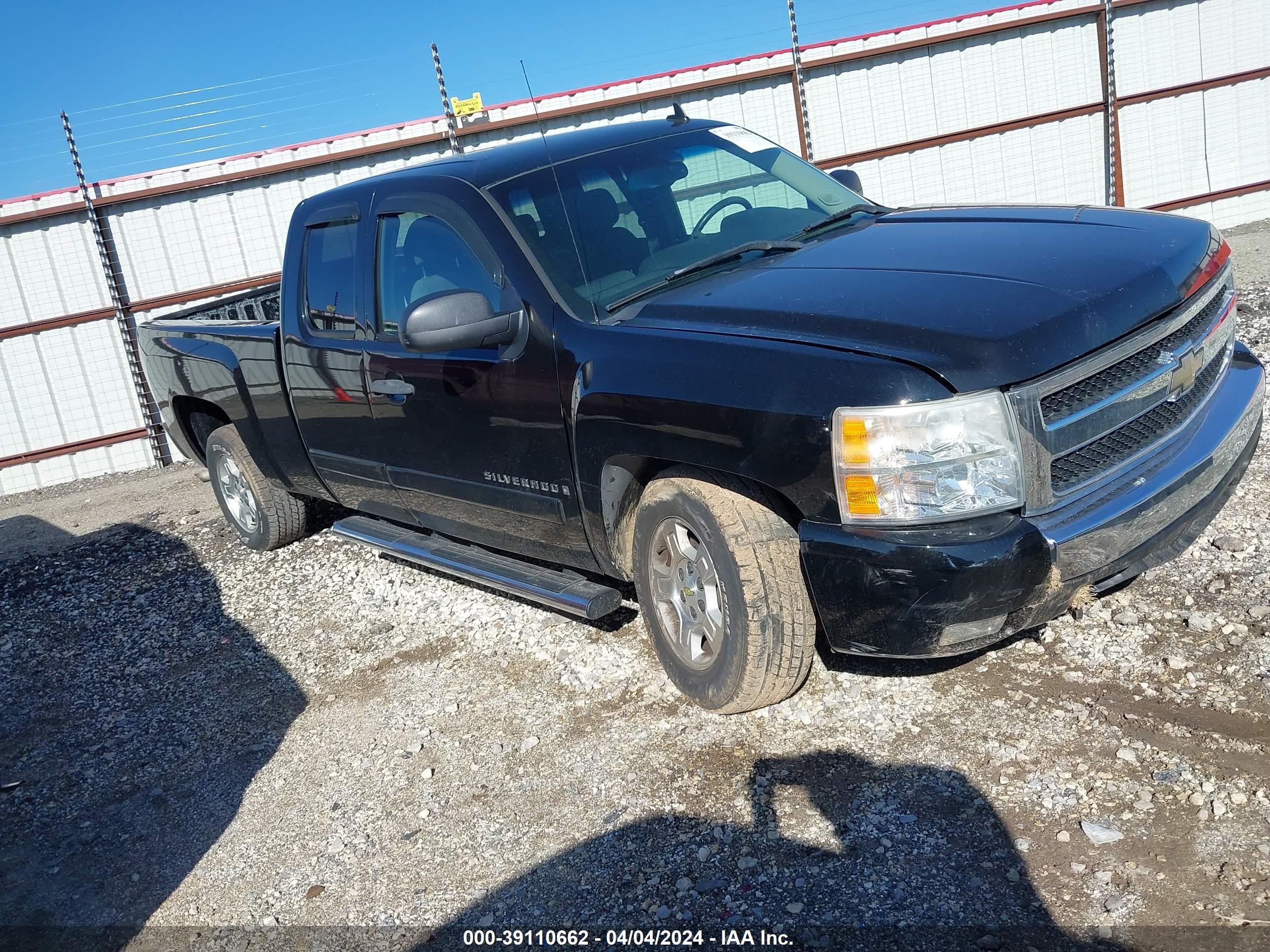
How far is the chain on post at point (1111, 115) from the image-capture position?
11820mm

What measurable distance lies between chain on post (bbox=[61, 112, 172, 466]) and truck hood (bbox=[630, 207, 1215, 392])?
8.38 m

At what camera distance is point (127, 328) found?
34.6 ft

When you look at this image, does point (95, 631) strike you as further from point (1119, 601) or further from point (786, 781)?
point (1119, 601)

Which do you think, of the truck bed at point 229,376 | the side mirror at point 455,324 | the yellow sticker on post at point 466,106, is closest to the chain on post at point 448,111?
the yellow sticker on post at point 466,106

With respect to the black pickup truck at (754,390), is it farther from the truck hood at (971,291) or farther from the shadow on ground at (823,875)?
the shadow on ground at (823,875)

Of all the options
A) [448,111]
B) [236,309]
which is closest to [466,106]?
[448,111]

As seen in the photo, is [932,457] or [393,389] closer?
[932,457]

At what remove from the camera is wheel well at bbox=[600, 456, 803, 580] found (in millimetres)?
3449

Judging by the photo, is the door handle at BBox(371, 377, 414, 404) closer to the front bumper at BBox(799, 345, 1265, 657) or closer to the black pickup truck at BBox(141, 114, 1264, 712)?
the black pickup truck at BBox(141, 114, 1264, 712)

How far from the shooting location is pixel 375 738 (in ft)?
13.1

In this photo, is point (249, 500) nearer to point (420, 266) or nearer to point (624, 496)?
point (420, 266)

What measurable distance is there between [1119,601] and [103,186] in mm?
10142

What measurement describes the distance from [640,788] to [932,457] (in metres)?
1.39

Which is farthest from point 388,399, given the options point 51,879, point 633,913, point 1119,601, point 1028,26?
point 1028,26
